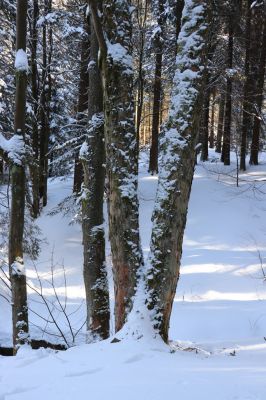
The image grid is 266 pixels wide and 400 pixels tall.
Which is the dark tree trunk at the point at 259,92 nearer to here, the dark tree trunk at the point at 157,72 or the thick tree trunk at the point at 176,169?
the dark tree trunk at the point at 157,72

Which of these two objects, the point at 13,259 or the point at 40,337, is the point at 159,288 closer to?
the point at 13,259

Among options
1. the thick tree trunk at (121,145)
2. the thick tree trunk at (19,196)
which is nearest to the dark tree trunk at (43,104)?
the thick tree trunk at (19,196)

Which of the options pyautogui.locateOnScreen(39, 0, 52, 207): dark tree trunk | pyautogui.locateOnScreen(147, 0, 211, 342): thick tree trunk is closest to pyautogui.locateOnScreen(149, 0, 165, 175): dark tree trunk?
pyautogui.locateOnScreen(39, 0, 52, 207): dark tree trunk

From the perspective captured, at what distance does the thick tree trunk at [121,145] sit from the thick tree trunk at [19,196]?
75.5 inches

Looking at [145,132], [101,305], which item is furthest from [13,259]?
[145,132]

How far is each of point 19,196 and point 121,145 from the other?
7.26 ft

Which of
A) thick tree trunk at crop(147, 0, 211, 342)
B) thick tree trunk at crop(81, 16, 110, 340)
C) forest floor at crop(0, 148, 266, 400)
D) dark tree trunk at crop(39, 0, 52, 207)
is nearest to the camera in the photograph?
forest floor at crop(0, 148, 266, 400)

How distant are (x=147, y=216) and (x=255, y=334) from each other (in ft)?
Answer: 24.2

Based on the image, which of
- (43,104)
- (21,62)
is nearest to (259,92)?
(43,104)

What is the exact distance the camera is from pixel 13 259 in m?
6.45

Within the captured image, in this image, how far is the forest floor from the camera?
3.36 meters

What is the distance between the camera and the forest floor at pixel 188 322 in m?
3.36

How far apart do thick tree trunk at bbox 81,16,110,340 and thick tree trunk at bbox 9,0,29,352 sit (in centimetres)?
95

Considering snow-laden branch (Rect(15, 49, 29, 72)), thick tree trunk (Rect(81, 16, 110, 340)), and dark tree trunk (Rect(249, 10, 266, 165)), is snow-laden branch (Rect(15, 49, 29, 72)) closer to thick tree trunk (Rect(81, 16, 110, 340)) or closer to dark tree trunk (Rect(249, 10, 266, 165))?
thick tree trunk (Rect(81, 16, 110, 340))
